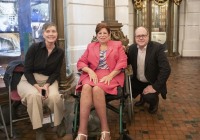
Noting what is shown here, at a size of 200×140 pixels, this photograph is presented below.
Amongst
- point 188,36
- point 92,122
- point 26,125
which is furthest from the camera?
point 188,36

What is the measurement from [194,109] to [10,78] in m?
2.59

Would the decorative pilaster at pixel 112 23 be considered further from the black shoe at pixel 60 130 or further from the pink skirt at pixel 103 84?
the black shoe at pixel 60 130

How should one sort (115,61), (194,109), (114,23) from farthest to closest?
(114,23) → (194,109) → (115,61)

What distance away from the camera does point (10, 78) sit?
3025 millimetres

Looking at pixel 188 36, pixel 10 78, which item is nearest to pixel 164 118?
pixel 10 78

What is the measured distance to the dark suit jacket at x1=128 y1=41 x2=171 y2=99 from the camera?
11.4 ft

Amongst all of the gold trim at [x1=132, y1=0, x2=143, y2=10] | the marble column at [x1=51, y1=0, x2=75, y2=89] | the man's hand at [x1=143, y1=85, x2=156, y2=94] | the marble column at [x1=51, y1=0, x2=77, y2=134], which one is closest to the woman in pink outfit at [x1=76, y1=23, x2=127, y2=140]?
the man's hand at [x1=143, y1=85, x2=156, y2=94]

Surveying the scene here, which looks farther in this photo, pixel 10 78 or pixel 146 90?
pixel 146 90

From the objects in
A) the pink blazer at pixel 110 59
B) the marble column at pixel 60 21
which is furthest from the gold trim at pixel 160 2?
the pink blazer at pixel 110 59

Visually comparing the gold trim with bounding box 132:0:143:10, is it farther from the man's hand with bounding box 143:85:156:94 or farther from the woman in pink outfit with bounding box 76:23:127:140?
the woman in pink outfit with bounding box 76:23:127:140

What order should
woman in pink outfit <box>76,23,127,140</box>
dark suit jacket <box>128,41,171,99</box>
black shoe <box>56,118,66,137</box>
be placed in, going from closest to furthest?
woman in pink outfit <box>76,23,127,140</box>
black shoe <box>56,118,66,137</box>
dark suit jacket <box>128,41,171,99</box>

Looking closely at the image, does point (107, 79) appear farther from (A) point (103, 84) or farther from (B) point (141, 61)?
(B) point (141, 61)

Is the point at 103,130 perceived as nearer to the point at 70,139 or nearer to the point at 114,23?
the point at 70,139

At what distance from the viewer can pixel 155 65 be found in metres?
3.59
